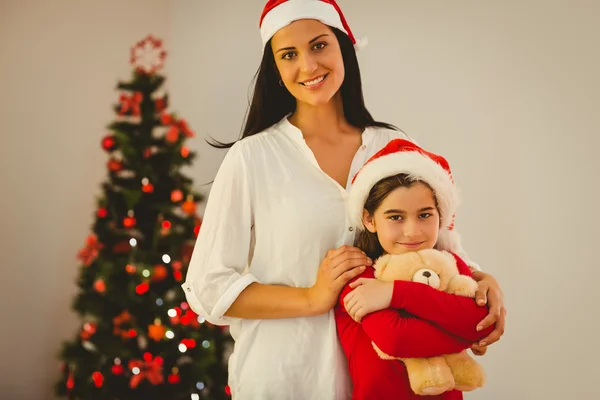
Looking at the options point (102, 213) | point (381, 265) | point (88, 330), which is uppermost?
point (102, 213)

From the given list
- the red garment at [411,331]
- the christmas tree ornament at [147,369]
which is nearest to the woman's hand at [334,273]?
the red garment at [411,331]

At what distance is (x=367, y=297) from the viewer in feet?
4.73

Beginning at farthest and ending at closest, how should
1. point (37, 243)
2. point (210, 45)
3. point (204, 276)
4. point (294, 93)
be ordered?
point (210, 45) < point (37, 243) < point (294, 93) < point (204, 276)

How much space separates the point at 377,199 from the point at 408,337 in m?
0.37

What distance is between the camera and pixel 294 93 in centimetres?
179

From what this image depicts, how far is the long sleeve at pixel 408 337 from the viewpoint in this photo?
1384mm

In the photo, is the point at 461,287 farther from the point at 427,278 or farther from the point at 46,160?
the point at 46,160

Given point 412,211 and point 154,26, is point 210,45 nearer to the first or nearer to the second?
point 154,26

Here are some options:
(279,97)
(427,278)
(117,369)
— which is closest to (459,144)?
(279,97)

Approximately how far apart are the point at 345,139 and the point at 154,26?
176 cm

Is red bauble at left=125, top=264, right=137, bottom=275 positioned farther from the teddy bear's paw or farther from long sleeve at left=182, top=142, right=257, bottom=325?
the teddy bear's paw

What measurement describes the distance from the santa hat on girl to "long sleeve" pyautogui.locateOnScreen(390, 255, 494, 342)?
32.9 inches

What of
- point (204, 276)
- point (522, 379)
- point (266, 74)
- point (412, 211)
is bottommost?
point (522, 379)

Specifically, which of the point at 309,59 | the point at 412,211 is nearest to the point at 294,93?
the point at 309,59
